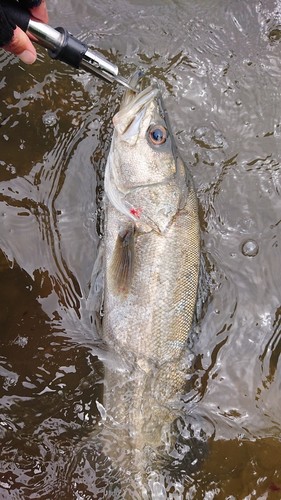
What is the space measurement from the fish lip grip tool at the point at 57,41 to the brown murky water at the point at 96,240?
34.3 inches

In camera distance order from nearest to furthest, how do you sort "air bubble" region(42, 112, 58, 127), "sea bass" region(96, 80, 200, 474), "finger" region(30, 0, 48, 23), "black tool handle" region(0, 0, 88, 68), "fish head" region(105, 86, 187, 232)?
"black tool handle" region(0, 0, 88, 68), "finger" region(30, 0, 48, 23), "sea bass" region(96, 80, 200, 474), "fish head" region(105, 86, 187, 232), "air bubble" region(42, 112, 58, 127)

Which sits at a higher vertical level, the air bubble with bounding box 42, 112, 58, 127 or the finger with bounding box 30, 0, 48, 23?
the finger with bounding box 30, 0, 48, 23

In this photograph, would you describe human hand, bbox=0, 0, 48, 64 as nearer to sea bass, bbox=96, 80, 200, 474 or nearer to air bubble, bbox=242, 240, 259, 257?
sea bass, bbox=96, 80, 200, 474

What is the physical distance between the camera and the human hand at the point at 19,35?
2969 millimetres

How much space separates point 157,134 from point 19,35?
1.13m

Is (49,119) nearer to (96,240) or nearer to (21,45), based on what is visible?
(96,240)

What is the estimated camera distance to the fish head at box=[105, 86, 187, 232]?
148 inches

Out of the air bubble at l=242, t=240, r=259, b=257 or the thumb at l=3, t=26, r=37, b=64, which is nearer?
the thumb at l=3, t=26, r=37, b=64

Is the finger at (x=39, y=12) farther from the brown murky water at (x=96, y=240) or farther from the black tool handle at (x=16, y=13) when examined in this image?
the brown murky water at (x=96, y=240)

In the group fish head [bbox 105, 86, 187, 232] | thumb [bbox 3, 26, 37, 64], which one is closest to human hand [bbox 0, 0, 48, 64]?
thumb [bbox 3, 26, 37, 64]

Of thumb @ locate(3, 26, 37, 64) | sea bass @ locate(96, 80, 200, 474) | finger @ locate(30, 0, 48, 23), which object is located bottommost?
sea bass @ locate(96, 80, 200, 474)

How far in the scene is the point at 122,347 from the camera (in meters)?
3.73

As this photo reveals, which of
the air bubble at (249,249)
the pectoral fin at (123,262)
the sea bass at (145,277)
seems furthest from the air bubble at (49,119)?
the air bubble at (249,249)

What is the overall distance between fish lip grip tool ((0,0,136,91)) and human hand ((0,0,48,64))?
2.2 inches
